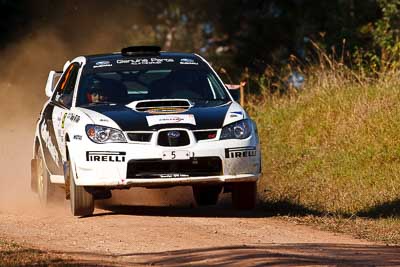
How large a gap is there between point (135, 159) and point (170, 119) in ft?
1.74

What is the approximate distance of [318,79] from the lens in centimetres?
2145

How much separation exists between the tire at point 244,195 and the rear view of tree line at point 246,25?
8016 millimetres

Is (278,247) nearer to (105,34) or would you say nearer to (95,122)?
(95,122)

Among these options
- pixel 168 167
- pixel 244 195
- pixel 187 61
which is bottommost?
pixel 244 195

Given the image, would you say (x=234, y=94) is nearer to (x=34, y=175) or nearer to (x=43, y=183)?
(x=43, y=183)

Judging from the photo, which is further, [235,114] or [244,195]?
[244,195]

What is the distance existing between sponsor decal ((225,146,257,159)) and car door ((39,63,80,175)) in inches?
71.7

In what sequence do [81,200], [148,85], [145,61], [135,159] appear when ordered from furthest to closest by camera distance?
A: 1. [145,61]
2. [148,85]
3. [81,200]
4. [135,159]

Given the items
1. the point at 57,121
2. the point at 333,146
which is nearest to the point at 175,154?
the point at 57,121

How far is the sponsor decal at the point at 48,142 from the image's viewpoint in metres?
14.3

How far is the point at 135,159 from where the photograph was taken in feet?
42.0

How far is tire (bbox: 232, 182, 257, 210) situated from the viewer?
1367cm

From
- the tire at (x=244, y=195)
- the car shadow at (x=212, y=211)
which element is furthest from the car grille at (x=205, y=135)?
the car shadow at (x=212, y=211)

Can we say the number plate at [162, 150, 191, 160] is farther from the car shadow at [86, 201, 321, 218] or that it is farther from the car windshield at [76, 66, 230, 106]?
the car windshield at [76, 66, 230, 106]
